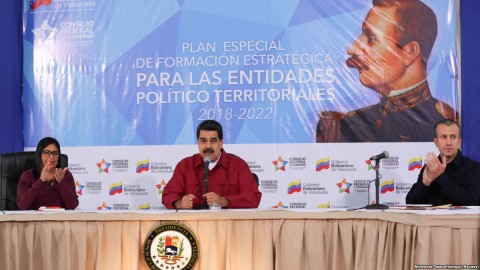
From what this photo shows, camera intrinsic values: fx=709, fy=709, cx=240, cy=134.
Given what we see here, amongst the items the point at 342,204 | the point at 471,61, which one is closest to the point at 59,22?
the point at 342,204

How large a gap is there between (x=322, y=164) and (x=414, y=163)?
2.29ft

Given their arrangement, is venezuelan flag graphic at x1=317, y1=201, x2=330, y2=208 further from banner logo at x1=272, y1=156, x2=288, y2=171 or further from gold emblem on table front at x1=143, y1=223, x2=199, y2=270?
gold emblem on table front at x1=143, y1=223, x2=199, y2=270

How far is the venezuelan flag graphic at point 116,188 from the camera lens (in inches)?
226

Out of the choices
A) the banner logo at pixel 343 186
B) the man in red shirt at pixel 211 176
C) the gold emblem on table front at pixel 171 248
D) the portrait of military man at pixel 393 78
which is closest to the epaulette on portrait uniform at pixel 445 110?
the portrait of military man at pixel 393 78

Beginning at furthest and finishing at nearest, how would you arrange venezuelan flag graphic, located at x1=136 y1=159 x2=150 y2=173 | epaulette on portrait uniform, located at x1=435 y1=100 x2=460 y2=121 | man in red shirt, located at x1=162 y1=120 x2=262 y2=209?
venezuelan flag graphic, located at x1=136 y1=159 x2=150 y2=173, epaulette on portrait uniform, located at x1=435 y1=100 x2=460 y2=121, man in red shirt, located at x1=162 y1=120 x2=262 y2=209

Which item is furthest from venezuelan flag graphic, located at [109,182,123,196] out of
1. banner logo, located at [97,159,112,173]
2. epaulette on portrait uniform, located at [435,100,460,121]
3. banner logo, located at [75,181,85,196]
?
epaulette on portrait uniform, located at [435,100,460,121]

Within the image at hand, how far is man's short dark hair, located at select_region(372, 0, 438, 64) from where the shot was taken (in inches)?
213

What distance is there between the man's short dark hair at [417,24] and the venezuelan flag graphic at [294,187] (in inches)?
52.4

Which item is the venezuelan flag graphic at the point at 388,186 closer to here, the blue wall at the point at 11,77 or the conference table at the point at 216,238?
the conference table at the point at 216,238

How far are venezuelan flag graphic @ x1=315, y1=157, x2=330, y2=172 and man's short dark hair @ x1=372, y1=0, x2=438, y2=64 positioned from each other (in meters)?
1.06

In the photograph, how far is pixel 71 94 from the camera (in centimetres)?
587

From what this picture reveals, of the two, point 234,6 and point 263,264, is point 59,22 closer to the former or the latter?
point 234,6

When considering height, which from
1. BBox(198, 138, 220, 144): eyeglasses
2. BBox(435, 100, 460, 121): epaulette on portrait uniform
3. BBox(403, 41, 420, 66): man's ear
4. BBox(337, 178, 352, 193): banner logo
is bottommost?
BBox(337, 178, 352, 193): banner logo

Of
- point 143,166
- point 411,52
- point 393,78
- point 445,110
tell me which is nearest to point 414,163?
point 445,110
